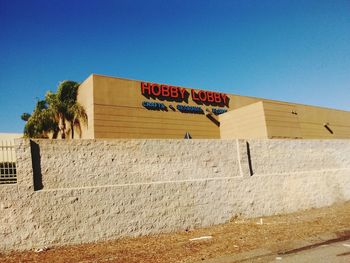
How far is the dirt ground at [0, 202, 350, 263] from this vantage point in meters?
8.09

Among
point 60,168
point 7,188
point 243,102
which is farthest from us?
point 243,102

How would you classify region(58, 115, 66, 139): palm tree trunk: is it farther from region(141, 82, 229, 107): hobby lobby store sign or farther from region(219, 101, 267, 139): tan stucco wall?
region(219, 101, 267, 139): tan stucco wall

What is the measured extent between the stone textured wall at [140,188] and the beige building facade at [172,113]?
7.19 m

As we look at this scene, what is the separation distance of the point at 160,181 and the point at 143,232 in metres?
1.94

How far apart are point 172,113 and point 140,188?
1189 cm

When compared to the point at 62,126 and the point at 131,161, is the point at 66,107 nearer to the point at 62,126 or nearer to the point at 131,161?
the point at 62,126

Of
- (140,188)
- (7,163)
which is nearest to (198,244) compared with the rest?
(140,188)

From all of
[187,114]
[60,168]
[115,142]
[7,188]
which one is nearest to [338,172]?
[187,114]

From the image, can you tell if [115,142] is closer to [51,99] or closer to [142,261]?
[142,261]

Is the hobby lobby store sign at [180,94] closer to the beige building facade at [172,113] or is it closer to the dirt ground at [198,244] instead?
the beige building facade at [172,113]

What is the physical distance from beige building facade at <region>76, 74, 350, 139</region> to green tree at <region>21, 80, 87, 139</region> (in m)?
0.72

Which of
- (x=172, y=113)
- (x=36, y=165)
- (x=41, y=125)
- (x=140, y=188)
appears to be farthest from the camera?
(x=172, y=113)

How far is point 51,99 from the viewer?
67.4ft

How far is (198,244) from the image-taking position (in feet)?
30.0
